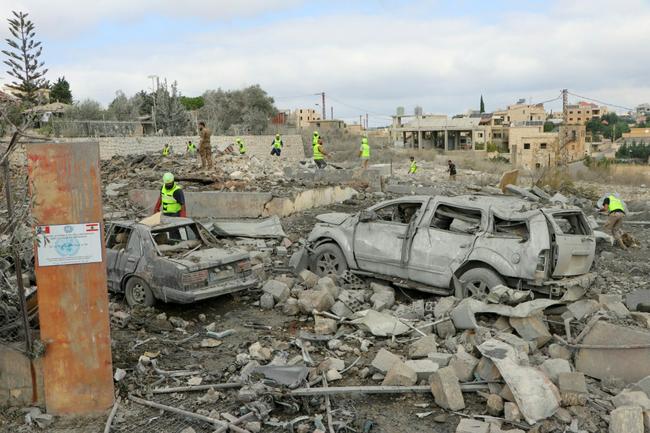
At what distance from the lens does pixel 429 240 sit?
8492mm

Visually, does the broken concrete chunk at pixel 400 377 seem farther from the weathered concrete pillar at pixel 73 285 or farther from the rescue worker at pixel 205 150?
the rescue worker at pixel 205 150

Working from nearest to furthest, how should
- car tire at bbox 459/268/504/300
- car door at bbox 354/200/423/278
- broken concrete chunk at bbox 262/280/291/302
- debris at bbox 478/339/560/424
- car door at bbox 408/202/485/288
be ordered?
debris at bbox 478/339/560/424, car tire at bbox 459/268/504/300, car door at bbox 408/202/485/288, broken concrete chunk at bbox 262/280/291/302, car door at bbox 354/200/423/278

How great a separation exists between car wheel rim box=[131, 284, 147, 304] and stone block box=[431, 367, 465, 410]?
15.5ft

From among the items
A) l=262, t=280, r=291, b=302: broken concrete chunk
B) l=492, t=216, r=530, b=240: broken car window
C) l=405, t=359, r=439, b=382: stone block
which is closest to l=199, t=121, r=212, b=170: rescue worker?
l=262, t=280, r=291, b=302: broken concrete chunk

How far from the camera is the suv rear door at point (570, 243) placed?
25.1 ft

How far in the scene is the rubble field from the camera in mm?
5066

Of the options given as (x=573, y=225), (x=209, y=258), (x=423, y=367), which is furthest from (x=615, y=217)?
(x=209, y=258)

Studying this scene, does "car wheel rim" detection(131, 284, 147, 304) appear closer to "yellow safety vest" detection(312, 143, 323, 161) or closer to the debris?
the debris

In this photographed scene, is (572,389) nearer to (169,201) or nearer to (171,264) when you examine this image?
(171,264)

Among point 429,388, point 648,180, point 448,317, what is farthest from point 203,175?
point 648,180

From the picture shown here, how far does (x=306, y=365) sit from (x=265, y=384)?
30.4 inches

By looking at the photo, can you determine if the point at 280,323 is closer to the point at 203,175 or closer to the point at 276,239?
the point at 276,239

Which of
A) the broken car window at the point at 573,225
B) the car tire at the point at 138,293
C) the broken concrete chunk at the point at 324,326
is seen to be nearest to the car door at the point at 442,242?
the broken car window at the point at 573,225

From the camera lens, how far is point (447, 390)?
5.28 meters
